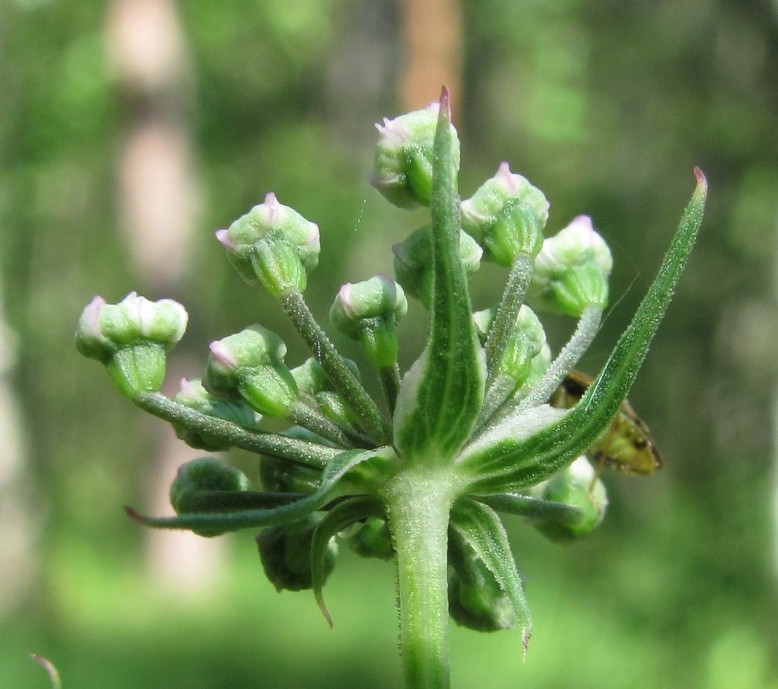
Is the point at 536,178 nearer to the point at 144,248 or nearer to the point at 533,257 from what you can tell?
the point at 144,248

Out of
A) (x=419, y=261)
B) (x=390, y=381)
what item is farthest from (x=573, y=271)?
(x=390, y=381)

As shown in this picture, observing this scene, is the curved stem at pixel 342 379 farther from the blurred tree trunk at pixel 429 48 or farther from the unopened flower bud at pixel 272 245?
the blurred tree trunk at pixel 429 48

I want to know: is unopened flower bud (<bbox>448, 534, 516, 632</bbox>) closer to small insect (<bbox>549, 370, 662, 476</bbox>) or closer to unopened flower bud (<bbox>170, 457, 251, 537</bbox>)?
unopened flower bud (<bbox>170, 457, 251, 537</bbox>)

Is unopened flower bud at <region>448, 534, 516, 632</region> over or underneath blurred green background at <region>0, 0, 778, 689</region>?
over

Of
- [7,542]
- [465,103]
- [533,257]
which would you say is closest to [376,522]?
[533,257]

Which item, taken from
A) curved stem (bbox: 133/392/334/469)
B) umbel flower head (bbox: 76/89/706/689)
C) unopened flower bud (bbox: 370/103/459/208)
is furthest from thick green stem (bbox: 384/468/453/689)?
unopened flower bud (bbox: 370/103/459/208)
